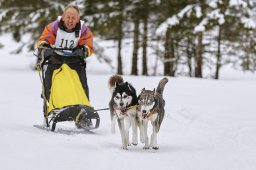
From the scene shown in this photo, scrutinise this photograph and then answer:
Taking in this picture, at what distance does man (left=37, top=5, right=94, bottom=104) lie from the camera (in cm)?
796

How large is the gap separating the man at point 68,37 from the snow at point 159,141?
0.93m

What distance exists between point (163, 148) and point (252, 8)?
51.4 ft

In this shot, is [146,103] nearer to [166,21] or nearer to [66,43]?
[66,43]

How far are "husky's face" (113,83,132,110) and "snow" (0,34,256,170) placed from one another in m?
0.57

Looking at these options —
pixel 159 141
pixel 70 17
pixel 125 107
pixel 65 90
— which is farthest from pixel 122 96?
pixel 70 17

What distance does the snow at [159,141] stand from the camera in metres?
5.58

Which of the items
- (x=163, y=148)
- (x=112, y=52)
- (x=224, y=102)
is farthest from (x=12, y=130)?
(x=112, y=52)

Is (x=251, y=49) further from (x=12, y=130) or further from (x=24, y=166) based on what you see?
(x=24, y=166)

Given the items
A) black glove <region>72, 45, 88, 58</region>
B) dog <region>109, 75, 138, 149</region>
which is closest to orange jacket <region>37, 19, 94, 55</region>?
black glove <region>72, 45, 88, 58</region>

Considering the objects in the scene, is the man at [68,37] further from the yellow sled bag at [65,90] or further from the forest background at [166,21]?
the forest background at [166,21]

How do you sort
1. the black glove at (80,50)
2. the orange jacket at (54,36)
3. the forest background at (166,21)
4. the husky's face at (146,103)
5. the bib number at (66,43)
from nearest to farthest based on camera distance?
the husky's face at (146,103)
the black glove at (80,50)
the orange jacket at (54,36)
the bib number at (66,43)
the forest background at (166,21)

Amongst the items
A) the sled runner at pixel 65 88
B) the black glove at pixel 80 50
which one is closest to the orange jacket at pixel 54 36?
the black glove at pixel 80 50

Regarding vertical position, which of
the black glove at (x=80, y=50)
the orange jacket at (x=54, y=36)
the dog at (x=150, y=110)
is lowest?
the dog at (x=150, y=110)

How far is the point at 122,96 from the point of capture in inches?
265
